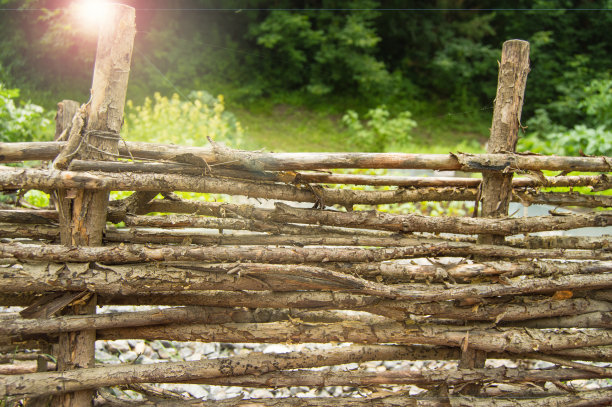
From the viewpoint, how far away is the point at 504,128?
7.11 ft

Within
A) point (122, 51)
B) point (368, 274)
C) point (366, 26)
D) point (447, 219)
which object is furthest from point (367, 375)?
point (366, 26)

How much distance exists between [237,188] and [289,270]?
1.35 feet

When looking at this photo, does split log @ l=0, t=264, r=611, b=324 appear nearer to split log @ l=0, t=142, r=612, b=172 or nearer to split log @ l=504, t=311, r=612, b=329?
split log @ l=504, t=311, r=612, b=329

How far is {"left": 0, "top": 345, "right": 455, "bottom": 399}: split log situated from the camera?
6.23 feet

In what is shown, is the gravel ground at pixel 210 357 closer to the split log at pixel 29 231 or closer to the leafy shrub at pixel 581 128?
the split log at pixel 29 231

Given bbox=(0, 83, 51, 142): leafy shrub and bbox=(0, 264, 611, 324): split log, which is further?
bbox=(0, 83, 51, 142): leafy shrub

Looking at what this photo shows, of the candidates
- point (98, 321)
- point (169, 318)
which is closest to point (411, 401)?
point (169, 318)

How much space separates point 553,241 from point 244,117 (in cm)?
445

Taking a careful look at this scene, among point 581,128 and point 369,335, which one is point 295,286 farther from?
point 581,128

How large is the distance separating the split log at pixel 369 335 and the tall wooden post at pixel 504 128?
0.37 feet

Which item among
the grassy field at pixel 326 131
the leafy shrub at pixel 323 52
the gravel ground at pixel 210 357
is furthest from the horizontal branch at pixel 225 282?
the leafy shrub at pixel 323 52

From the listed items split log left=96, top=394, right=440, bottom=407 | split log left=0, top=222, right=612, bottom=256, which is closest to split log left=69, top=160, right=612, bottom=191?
split log left=0, top=222, right=612, bottom=256

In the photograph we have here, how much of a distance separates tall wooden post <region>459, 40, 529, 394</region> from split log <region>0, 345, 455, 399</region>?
0.66ft

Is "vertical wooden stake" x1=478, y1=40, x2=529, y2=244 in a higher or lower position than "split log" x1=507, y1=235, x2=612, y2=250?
higher
